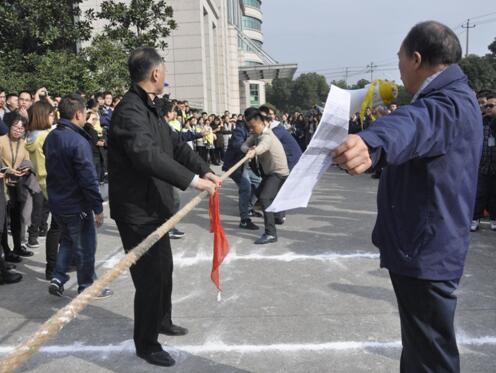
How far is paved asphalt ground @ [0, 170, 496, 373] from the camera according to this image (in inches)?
126

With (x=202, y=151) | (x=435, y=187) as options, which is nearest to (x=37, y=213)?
(x=435, y=187)

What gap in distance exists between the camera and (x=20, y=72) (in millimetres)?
12789

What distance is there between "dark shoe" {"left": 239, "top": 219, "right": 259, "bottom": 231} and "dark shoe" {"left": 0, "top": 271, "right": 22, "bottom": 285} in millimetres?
3178

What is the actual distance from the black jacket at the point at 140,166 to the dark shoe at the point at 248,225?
Answer: 370 centimetres

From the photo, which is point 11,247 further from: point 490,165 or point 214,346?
point 490,165

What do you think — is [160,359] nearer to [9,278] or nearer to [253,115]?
[9,278]

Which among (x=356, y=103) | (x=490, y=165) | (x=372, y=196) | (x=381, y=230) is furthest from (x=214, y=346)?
(x=372, y=196)

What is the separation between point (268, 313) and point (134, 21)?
12608 millimetres

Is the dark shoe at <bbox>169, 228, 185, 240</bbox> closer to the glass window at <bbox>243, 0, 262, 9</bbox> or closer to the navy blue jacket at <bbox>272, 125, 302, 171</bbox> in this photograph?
the navy blue jacket at <bbox>272, 125, 302, 171</bbox>

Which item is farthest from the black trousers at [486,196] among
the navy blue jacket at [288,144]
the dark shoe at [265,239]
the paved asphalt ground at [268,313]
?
the dark shoe at [265,239]

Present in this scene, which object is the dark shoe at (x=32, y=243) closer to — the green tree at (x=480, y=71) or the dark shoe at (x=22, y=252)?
the dark shoe at (x=22, y=252)

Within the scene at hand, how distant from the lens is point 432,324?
6.69 feet

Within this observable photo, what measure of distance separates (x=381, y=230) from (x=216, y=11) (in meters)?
33.3

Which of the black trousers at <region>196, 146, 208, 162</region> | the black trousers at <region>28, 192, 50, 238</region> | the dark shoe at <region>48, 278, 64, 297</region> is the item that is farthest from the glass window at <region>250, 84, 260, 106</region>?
the dark shoe at <region>48, 278, 64, 297</region>
